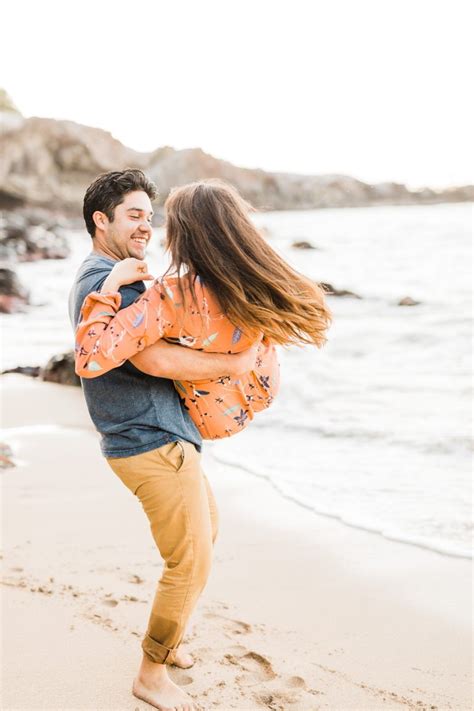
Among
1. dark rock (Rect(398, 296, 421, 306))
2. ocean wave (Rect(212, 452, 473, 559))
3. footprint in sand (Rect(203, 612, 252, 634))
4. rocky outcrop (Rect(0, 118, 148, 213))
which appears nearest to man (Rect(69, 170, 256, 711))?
footprint in sand (Rect(203, 612, 252, 634))

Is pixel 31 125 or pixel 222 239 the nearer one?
pixel 222 239

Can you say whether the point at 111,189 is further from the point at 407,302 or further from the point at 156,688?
the point at 407,302

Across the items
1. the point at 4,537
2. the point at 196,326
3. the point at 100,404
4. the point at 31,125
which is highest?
the point at 196,326

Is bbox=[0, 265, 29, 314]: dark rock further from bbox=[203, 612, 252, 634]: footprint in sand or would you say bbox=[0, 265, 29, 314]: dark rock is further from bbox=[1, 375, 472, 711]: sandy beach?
bbox=[203, 612, 252, 634]: footprint in sand

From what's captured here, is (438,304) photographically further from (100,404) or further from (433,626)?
(100,404)

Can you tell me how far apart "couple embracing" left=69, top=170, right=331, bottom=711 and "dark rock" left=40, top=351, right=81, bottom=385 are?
559 centimetres

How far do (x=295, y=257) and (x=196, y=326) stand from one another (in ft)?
102

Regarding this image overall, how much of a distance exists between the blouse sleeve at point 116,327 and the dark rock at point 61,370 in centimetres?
580

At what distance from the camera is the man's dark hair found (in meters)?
2.70

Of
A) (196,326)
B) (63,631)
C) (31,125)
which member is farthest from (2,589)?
(31,125)

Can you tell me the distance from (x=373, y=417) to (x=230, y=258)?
5.26 m

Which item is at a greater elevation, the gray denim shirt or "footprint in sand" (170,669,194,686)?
the gray denim shirt

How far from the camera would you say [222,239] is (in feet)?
8.08

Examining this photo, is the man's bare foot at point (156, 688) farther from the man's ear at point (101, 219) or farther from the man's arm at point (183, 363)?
the man's ear at point (101, 219)
